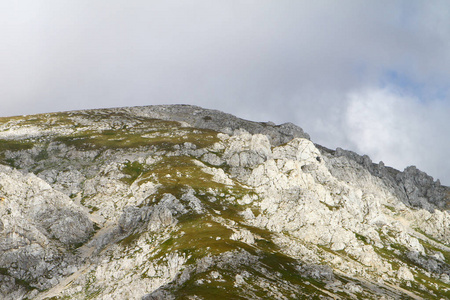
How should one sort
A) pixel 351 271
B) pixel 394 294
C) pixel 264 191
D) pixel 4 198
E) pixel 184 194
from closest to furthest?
pixel 394 294, pixel 351 271, pixel 4 198, pixel 184 194, pixel 264 191

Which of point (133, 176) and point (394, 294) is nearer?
point (394, 294)

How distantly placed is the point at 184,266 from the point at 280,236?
163 ft

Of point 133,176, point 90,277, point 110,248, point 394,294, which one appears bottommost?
point 90,277

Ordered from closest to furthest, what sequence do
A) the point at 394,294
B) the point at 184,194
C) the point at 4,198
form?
the point at 394,294
the point at 4,198
the point at 184,194

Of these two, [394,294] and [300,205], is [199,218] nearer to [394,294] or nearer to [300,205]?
[300,205]

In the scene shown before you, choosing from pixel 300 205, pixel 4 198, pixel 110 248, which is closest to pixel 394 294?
pixel 300 205

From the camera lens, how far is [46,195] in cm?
14800

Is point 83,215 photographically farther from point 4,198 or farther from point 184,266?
point 184,266

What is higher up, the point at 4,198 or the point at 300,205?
the point at 300,205

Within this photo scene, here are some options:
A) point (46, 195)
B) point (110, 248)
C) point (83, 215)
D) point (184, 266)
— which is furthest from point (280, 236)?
point (46, 195)

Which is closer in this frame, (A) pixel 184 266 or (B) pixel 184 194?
(A) pixel 184 266

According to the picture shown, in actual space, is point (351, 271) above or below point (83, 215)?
above

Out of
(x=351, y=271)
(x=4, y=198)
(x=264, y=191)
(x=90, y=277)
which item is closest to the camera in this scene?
(x=90, y=277)

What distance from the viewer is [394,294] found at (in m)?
121
